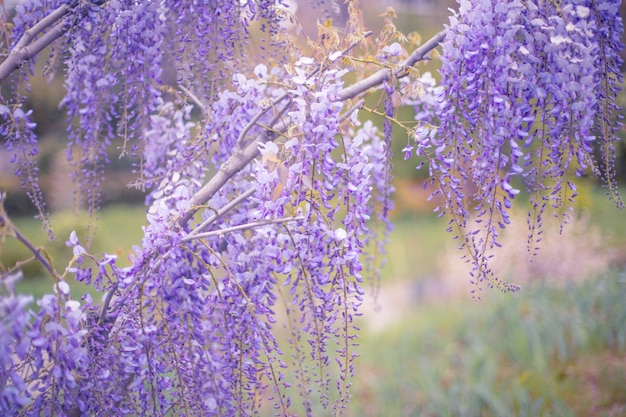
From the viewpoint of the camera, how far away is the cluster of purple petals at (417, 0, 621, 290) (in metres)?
1.02

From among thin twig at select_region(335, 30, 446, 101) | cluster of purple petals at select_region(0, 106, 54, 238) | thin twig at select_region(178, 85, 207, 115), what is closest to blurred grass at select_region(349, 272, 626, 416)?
thin twig at select_region(335, 30, 446, 101)

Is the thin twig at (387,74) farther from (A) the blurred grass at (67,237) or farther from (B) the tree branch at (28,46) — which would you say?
(A) the blurred grass at (67,237)

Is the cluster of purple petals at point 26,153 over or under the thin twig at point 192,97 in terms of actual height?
under

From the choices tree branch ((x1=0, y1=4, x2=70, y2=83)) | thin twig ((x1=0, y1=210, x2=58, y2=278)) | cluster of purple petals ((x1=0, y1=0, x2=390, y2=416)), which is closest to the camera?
thin twig ((x1=0, y1=210, x2=58, y2=278))

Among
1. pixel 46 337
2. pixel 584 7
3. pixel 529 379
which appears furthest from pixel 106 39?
pixel 529 379

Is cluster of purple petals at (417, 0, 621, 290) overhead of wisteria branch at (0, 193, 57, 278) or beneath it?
overhead

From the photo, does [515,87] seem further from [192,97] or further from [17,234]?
[17,234]

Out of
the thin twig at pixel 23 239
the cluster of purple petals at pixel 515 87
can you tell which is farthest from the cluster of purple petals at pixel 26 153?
the cluster of purple petals at pixel 515 87

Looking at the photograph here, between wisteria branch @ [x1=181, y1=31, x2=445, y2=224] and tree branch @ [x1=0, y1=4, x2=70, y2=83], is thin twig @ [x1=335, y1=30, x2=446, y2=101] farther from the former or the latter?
tree branch @ [x1=0, y1=4, x2=70, y2=83]

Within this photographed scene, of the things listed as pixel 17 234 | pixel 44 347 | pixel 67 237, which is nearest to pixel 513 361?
pixel 44 347

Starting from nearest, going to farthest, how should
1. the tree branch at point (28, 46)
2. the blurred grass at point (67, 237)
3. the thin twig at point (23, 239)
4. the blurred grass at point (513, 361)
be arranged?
the thin twig at point (23, 239)
the tree branch at point (28, 46)
the blurred grass at point (513, 361)
the blurred grass at point (67, 237)

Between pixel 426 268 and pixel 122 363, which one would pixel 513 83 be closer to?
pixel 122 363

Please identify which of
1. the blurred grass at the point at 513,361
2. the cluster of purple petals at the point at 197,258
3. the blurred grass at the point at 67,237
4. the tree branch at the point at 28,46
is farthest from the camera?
the blurred grass at the point at 67,237

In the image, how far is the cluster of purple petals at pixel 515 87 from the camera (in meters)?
1.02
